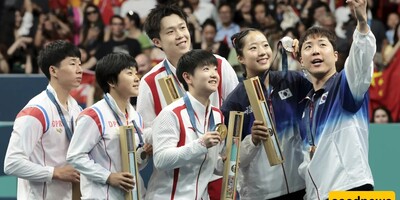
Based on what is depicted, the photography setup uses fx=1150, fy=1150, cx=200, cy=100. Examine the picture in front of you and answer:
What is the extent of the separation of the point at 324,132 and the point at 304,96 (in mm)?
540

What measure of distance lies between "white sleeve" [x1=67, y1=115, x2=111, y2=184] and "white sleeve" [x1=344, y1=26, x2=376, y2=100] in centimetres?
160

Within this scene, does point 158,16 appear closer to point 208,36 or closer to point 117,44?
point 117,44

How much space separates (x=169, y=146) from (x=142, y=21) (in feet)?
25.5

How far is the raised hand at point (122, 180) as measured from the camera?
7113 millimetres

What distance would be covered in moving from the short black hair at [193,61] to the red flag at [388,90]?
213 inches

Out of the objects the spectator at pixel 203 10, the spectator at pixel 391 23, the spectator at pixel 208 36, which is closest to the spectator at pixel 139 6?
the spectator at pixel 203 10

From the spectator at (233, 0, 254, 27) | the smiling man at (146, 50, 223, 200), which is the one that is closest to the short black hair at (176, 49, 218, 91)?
the smiling man at (146, 50, 223, 200)

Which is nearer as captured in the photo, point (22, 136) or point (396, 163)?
point (22, 136)

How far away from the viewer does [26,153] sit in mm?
7375

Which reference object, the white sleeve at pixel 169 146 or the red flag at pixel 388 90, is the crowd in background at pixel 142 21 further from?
the white sleeve at pixel 169 146

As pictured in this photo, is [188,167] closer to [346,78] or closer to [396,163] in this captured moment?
[346,78]

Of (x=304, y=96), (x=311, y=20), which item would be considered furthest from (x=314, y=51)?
(x=311, y=20)

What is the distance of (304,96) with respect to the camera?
300 inches

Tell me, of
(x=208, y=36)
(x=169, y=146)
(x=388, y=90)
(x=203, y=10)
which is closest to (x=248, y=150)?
(x=169, y=146)
